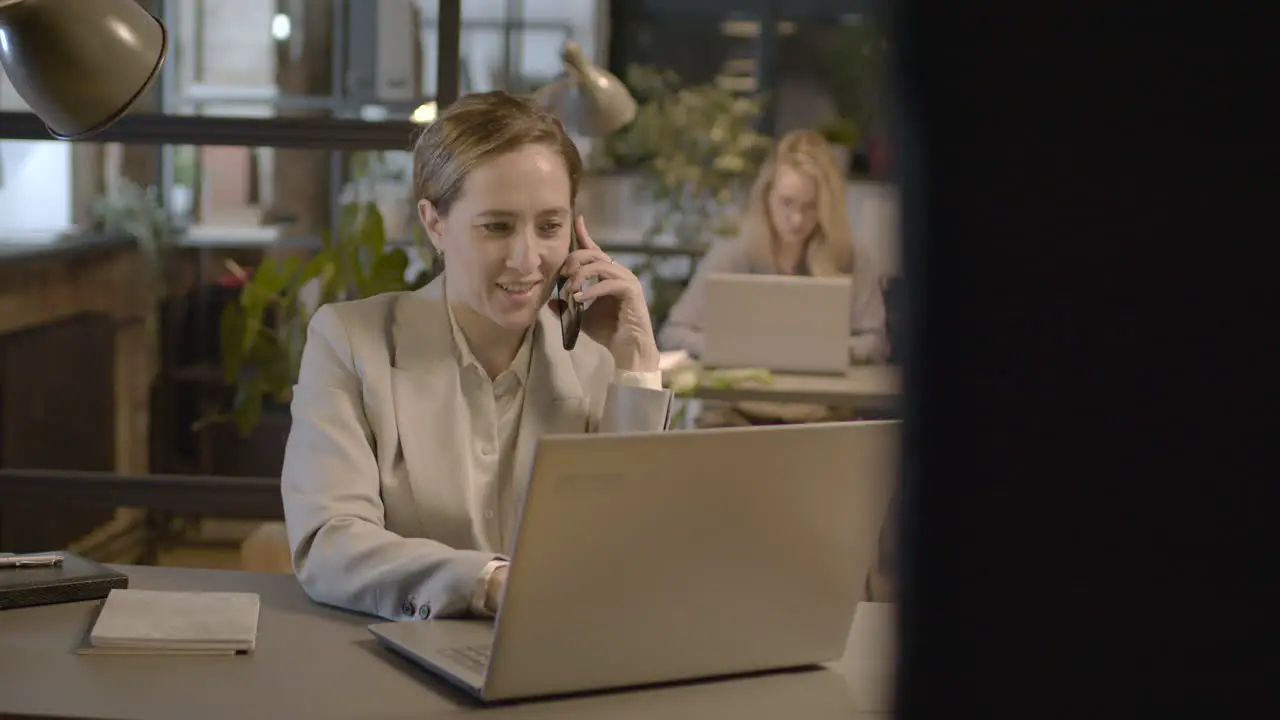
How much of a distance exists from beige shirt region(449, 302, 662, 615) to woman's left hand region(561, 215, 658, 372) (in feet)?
0.50

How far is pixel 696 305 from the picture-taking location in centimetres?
456

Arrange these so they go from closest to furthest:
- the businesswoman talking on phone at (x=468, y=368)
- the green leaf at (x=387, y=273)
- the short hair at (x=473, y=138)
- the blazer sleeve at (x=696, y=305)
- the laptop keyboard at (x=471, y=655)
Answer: the laptop keyboard at (x=471, y=655)
the businesswoman talking on phone at (x=468, y=368)
the short hair at (x=473, y=138)
the green leaf at (x=387, y=273)
the blazer sleeve at (x=696, y=305)

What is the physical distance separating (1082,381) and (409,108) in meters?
3.79

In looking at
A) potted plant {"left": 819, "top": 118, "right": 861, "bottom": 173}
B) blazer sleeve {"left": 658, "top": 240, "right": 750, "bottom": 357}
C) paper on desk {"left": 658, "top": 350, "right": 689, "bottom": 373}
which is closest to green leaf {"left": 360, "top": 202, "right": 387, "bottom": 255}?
paper on desk {"left": 658, "top": 350, "right": 689, "bottom": 373}

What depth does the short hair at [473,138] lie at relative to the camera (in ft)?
6.36

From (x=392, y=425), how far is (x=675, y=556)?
651 millimetres

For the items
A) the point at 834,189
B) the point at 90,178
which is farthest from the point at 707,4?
the point at 90,178

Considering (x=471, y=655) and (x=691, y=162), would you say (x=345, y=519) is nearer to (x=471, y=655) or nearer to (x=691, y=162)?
(x=471, y=655)

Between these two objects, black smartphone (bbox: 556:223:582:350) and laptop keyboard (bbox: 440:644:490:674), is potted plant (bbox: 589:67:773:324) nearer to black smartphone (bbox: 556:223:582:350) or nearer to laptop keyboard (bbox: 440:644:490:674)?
black smartphone (bbox: 556:223:582:350)

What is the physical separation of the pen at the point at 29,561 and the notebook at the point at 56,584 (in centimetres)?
1

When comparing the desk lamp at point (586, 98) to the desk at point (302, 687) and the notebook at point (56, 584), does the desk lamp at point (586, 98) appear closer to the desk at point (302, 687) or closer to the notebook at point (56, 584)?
the notebook at point (56, 584)

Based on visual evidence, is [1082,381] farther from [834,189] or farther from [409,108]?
[834,189]

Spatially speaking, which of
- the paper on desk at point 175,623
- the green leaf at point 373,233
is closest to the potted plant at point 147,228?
the green leaf at point 373,233

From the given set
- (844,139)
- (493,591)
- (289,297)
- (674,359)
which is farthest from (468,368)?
(844,139)
